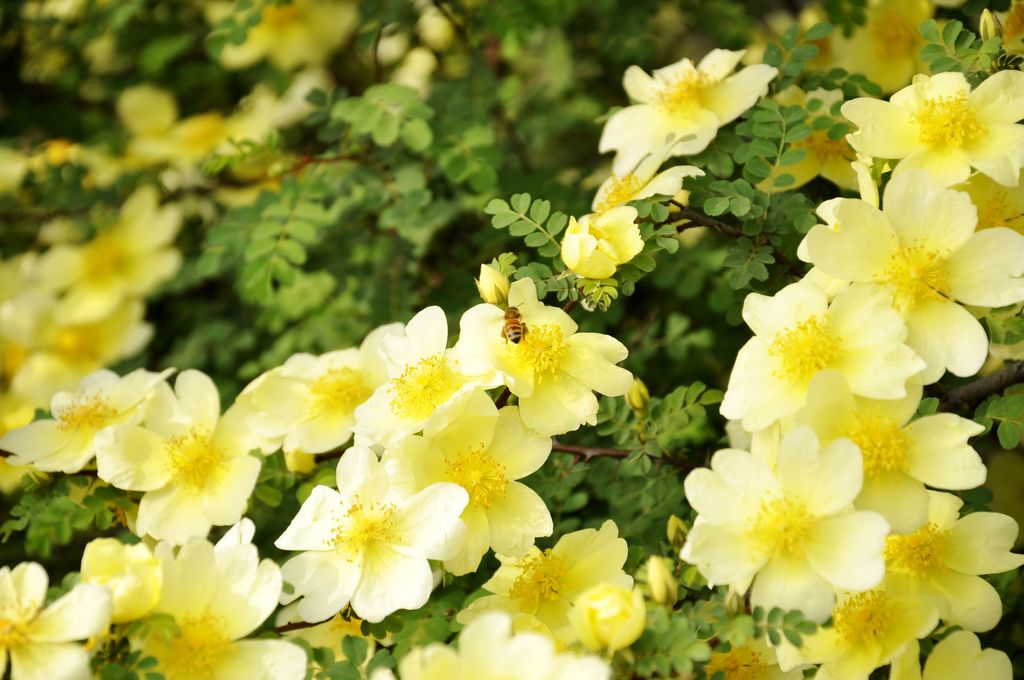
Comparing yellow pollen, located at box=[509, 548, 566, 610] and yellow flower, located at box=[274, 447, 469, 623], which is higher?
yellow flower, located at box=[274, 447, 469, 623]

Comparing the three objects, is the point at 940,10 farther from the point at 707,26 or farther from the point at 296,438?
the point at 296,438

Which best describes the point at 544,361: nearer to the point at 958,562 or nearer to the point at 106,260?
the point at 958,562

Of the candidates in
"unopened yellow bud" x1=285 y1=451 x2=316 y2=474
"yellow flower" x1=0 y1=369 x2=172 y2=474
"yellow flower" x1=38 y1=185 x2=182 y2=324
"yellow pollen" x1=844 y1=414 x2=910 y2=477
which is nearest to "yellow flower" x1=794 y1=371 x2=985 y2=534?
"yellow pollen" x1=844 y1=414 x2=910 y2=477

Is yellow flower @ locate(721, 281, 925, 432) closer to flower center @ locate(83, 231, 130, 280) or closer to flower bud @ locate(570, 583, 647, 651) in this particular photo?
flower bud @ locate(570, 583, 647, 651)

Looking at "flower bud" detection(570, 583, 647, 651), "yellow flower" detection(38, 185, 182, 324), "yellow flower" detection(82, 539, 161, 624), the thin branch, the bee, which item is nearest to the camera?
"flower bud" detection(570, 583, 647, 651)

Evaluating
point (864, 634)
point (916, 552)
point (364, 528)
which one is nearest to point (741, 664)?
point (864, 634)

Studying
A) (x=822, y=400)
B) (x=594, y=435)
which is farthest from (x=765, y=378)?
(x=594, y=435)

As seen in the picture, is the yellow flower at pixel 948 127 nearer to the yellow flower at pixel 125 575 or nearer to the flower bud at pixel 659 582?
the flower bud at pixel 659 582
